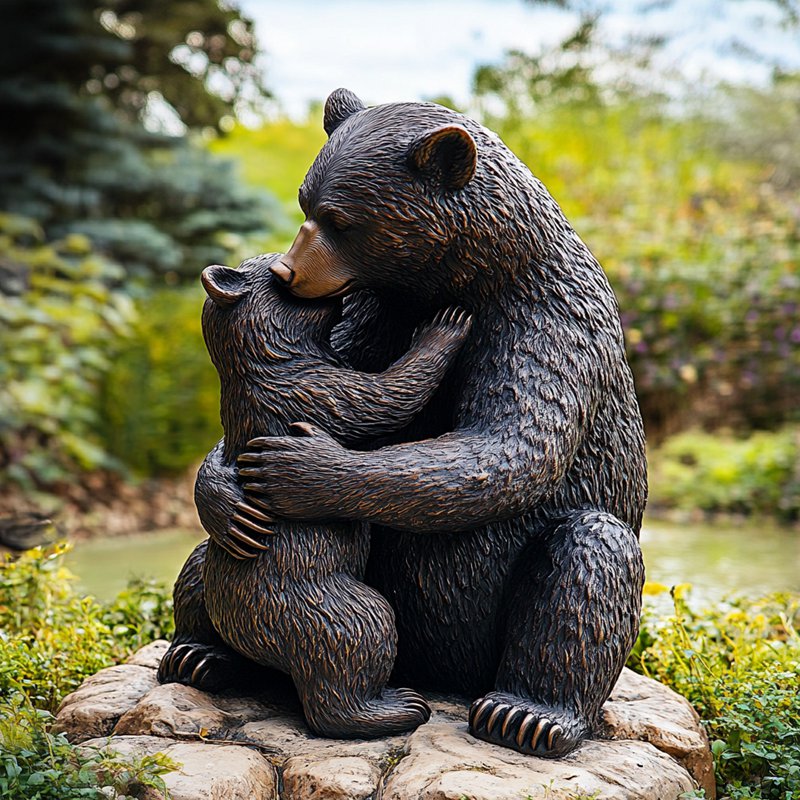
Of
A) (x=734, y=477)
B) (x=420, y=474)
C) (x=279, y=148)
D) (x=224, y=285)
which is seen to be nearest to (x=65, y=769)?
(x=420, y=474)

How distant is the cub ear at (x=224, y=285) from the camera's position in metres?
2.03

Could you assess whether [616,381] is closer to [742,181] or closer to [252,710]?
[252,710]

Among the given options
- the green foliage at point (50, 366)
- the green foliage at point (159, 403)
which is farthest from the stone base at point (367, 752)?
the green foliage at point (159, 403)

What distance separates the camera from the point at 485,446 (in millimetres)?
1957

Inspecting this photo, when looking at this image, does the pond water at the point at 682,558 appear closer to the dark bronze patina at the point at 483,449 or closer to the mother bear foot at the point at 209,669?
the mother bear foot at the point at 209,669

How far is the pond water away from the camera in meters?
4.96

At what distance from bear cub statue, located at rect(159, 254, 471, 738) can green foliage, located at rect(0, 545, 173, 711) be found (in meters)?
0.88

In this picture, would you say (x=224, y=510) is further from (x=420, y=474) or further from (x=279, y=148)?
(x=279, y=148)

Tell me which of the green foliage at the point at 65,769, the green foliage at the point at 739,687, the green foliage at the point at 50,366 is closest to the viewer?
the green foliage at the point at 65,769

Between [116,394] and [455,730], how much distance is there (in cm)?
582

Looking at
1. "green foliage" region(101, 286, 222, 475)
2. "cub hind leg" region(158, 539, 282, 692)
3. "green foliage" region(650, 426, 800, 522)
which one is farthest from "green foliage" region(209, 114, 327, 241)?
"cub hind leg" region(158, 539, 282, 692)

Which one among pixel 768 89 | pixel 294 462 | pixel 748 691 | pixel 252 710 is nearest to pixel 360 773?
pixel 252 710

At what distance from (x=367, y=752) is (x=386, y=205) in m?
1.09

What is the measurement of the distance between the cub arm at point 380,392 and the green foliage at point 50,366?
15.8 ft
